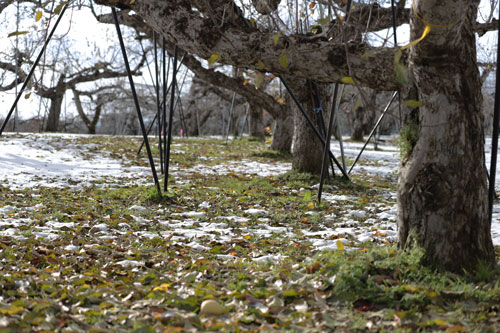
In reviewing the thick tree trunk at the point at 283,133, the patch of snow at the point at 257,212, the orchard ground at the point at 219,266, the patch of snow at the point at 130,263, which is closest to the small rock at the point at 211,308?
the orchard ground at the point at 219,266

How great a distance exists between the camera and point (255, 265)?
9.14 feet

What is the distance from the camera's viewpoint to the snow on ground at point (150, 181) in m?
3.58

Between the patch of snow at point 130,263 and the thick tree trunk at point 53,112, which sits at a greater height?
the thick tree trunk at point 53,112


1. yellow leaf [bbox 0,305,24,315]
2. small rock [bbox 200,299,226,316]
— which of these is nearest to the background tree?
small rock [bbox 200,299,226,316]

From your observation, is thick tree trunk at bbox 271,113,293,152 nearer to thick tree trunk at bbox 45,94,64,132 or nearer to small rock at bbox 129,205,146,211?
small rock at bbox 129,205,146,211

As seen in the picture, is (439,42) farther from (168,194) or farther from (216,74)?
(216,74)

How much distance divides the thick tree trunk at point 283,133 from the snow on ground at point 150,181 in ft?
5.92

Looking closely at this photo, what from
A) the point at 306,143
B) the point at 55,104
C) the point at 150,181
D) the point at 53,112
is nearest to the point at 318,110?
the point at 306,143

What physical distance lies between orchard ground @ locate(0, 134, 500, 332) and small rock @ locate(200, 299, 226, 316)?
3 centimetres

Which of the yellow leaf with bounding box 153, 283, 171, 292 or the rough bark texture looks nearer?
the yellow leaf with bounding box 153, 283, 171, 292

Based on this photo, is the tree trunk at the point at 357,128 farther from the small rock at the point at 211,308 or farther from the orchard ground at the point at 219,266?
the small rock at the point at 211,308

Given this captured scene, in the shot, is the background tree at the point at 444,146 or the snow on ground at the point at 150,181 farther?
the snow on ground at the point at 150,181

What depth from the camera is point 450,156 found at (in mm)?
2459

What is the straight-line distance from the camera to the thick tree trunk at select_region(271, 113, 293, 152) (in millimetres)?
10648
